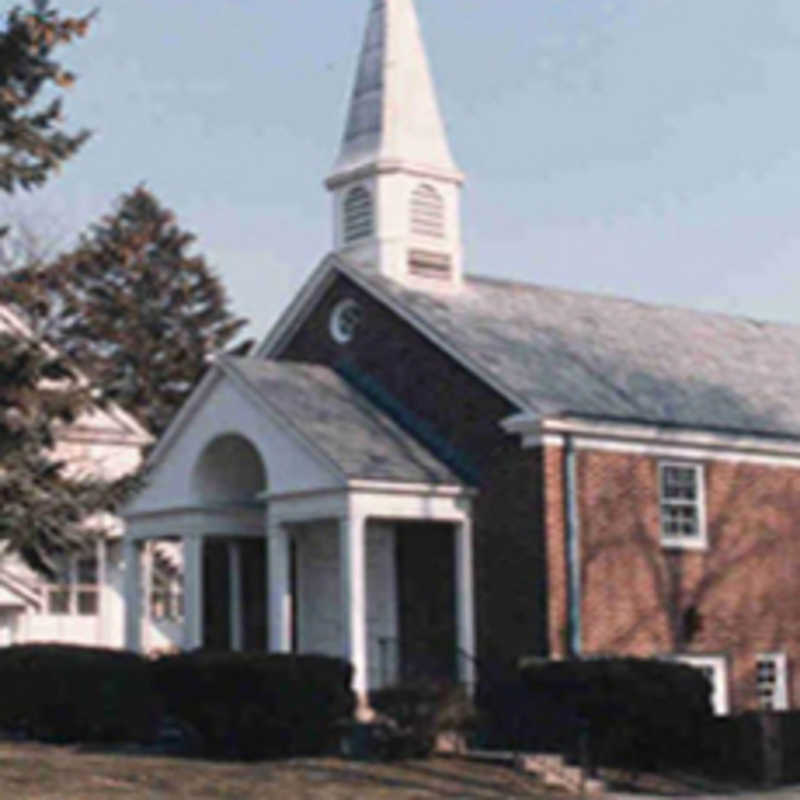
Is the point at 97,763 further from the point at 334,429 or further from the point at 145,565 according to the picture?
the point at 145,565

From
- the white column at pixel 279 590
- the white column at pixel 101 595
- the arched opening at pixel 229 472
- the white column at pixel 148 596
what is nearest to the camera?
the white column at pixel 279 590

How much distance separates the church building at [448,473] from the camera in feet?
84.4

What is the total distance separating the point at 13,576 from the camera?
3116cm

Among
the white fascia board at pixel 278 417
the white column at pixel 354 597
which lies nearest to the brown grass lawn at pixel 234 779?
the white column at pixel 354 597

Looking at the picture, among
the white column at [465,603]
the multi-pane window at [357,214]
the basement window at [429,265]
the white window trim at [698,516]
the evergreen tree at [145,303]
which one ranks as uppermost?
the evergreen tree at [145,303]

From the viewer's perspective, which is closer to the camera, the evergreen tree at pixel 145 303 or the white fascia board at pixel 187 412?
the white fascia board at pixel 187 412

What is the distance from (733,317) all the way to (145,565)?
12.4 m

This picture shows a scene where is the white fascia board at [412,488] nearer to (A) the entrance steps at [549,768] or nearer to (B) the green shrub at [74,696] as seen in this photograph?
(A) the entrance steps at [549,768]

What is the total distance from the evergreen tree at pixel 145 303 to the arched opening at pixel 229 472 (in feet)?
91.2

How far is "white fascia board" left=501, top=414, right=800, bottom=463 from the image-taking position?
84.5 ft

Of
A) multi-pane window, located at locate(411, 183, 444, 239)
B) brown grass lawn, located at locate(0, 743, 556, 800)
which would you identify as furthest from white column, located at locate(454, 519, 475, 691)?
multi-pane window, located at locate(411, 183, 444, 239)

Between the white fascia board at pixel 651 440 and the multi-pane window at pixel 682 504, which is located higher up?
the white fascia board at pixel 651 440

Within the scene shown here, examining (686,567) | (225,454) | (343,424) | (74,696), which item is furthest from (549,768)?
(225,454)

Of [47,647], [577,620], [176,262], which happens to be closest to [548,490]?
[577,620]
